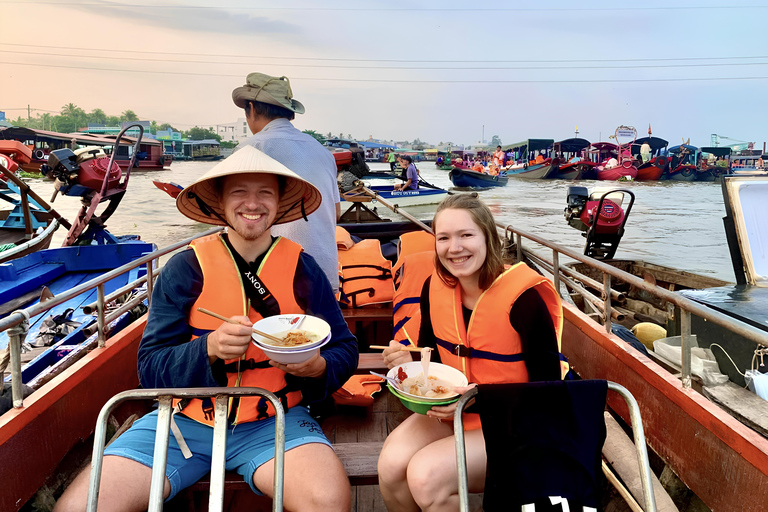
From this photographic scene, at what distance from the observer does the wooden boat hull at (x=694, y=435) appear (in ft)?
5.51

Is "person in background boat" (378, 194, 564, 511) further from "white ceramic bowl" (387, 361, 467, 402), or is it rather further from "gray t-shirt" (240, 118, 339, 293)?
"gray t-shirt" (240, 118, 339, 293)

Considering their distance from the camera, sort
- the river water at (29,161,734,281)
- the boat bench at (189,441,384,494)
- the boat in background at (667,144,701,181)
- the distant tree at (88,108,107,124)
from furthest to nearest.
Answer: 1. the distant tree at (88,108,107,124)
2. the boat in background at (667,144,701,181)
3. the river water at (29,161,734,281)
4. the boat bench at (189,441,384,494)

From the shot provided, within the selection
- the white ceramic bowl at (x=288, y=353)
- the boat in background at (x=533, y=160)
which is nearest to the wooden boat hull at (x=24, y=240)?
the white ceramic bowl at (x=288, y=353)

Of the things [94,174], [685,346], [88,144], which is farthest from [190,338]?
[88,144]

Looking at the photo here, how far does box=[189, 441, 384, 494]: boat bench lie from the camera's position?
5.70 ft

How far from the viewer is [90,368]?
240 cm

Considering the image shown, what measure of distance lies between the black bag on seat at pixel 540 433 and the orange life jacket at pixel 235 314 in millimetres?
797

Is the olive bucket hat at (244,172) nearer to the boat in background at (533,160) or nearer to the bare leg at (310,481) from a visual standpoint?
the bare leg at (310,481)

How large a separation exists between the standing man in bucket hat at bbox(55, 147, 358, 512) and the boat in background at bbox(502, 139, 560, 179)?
133 feet

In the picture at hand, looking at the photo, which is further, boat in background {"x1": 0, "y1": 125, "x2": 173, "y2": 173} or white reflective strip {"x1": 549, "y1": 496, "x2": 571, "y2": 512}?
boat in background {"x1": 0, "y1": 125, "x2": 173, "y2": 173}

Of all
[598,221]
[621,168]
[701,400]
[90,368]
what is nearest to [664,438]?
[701,400]

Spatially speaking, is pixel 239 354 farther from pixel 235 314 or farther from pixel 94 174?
pixel 94 174

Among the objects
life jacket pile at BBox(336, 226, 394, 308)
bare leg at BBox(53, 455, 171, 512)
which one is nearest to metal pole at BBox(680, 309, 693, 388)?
bare leg at BBox(53, 455, 171, 512)

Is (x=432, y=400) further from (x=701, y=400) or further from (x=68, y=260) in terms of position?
(x=68, y=260)
